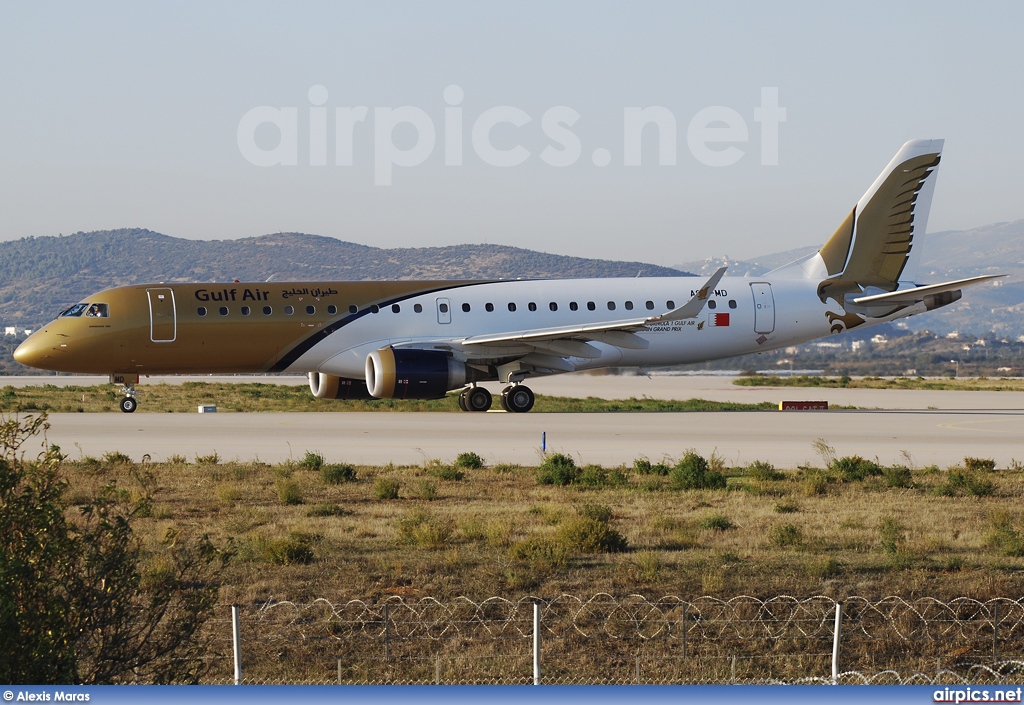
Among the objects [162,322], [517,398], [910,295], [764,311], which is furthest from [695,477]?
[910,295]

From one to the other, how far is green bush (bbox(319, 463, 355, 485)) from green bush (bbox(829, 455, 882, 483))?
30.1 ft

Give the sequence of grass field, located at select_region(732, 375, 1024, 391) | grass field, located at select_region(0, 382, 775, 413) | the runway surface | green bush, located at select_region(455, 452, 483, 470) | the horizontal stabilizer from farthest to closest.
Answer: grass field, located at select_region(732, 375, 1024, 391) → grass field, located at select_region(0, 382, 775, 413) → the horizontal stabilizer → the runway surface → green bush, located at select_region(455, 452, 483, 470)

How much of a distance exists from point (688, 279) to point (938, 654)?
2769 centimetres

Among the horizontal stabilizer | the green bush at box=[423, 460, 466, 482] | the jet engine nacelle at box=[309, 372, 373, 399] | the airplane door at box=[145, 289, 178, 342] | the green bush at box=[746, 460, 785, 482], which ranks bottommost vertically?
the green bush at box=[746, 460, 785, 482]

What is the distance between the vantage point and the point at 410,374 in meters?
33.5

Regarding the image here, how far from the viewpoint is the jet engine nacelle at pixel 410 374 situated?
110 ft

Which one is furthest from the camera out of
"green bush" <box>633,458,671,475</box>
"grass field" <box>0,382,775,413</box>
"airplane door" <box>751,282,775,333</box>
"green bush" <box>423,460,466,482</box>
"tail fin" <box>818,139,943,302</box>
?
"grass field" <box>0,382,775,413</box>

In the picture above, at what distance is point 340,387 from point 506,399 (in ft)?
17.0

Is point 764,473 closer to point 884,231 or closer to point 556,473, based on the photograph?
point 556,473

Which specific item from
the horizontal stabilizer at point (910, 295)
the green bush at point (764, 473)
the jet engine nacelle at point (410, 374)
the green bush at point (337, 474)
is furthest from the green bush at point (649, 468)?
the horizontal stabilizer at point (910, 295)

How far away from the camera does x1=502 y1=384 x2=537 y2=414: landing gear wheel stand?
36.7 m

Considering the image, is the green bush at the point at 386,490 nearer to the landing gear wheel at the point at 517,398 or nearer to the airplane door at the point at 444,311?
the airplane door at the point at 444,311

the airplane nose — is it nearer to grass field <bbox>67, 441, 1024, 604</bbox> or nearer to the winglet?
grass field <bbox>67, 441, 1024, 604</bbox>

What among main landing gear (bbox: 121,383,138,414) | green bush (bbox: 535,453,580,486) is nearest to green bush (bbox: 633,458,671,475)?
green bush (bbox: 535,453,580,486)
